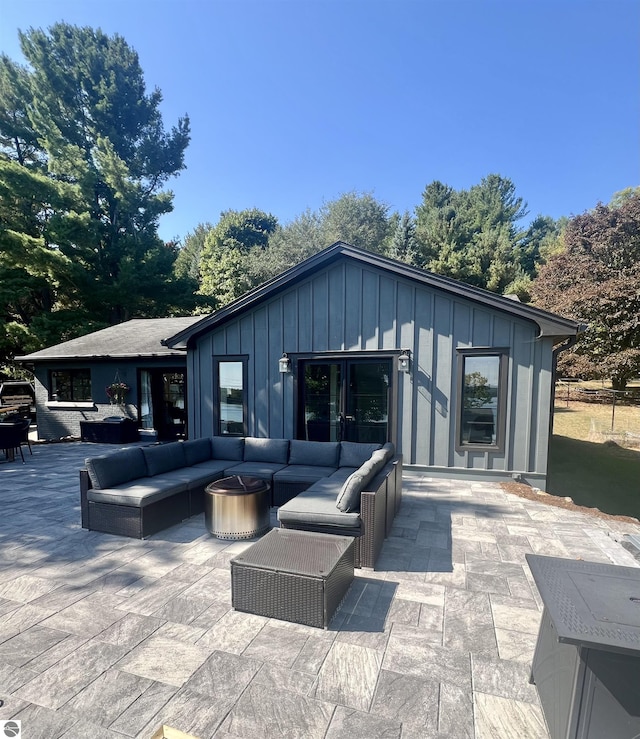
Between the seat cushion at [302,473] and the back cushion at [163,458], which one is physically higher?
the back cushion at [163,458]

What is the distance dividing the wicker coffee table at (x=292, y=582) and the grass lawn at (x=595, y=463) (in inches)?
238

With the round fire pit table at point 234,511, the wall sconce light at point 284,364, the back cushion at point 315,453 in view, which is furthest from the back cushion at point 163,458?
the wall sconce light at point 284,364

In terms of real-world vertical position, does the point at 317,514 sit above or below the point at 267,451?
above

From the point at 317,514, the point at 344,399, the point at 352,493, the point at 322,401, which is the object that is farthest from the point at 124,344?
the point at 352,493

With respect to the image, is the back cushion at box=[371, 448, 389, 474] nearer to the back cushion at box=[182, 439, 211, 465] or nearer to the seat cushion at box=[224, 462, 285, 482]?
the seat cushion at box=[224, 462, 285, 482]

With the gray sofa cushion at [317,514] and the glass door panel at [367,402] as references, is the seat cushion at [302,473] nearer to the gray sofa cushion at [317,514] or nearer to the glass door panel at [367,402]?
the gray sofa cushion at [317,514]

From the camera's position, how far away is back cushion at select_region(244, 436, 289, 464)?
19.0 feet

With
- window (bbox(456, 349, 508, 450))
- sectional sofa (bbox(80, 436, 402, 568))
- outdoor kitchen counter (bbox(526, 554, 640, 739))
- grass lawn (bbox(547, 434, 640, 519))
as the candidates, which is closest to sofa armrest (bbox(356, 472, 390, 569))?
sectional sofa (bbox(80, 436, 402, 568))

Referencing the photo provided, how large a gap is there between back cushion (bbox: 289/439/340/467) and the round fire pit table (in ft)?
4.78

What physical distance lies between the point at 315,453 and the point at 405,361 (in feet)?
7.94

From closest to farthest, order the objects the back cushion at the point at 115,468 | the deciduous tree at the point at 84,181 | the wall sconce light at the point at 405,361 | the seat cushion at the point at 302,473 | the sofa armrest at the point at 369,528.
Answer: the sofa armrest at the point at 369,528, the back cushion at the point at 115,468, the seat cushion at the point at 302,473, the wall sconce light at the point at 405,361, the deciduous tree at the point at 84,181

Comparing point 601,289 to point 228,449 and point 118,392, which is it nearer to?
point 228,449

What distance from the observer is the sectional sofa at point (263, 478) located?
11.6 feet

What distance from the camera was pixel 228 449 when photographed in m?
5.99
